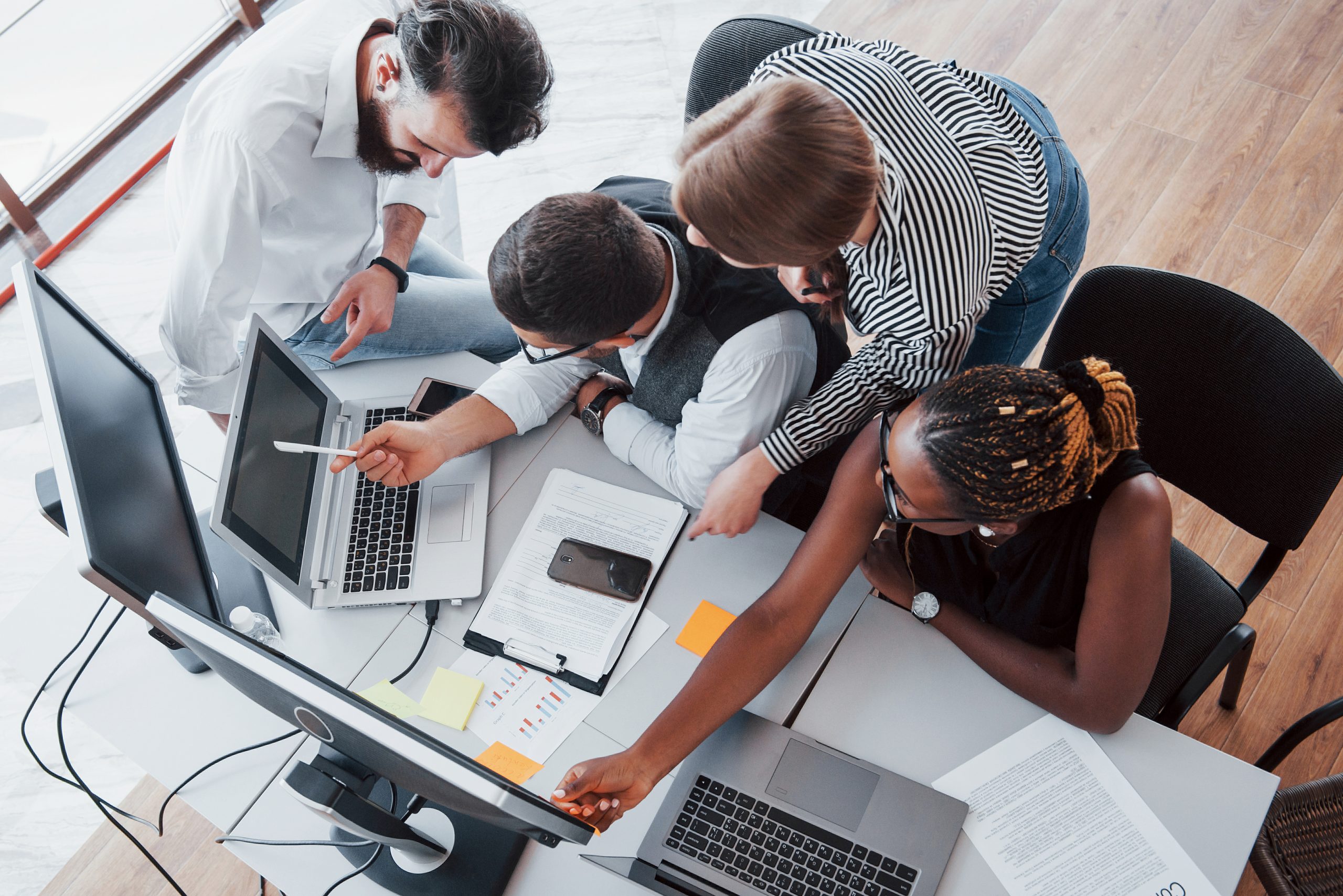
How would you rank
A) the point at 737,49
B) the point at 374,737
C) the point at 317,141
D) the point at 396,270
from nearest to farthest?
the point at 374,737 < the point at 317,141 < the point at 737,49 < the point at 396,270

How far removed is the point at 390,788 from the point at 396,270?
1092 mm

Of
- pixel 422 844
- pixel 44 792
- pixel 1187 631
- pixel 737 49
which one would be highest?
pixel 737 49

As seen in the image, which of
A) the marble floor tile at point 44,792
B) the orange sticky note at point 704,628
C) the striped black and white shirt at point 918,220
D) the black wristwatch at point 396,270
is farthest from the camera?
the marble floor tile at point 44,792

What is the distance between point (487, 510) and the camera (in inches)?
65.0

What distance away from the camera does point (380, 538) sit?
1609mm

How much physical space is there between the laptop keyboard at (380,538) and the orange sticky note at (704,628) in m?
0.49

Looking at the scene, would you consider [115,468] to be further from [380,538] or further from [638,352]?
[638,352]

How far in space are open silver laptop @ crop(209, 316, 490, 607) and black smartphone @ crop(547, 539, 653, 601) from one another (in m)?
0.15

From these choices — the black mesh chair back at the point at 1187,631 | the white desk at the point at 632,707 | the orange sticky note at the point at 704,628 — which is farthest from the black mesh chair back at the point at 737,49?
the black mesh chair back at the point at 1187,631

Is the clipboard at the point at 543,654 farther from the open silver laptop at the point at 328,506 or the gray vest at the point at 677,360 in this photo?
the gray vest at the point at 677,360

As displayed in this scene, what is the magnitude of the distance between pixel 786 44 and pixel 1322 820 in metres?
A: 1.64

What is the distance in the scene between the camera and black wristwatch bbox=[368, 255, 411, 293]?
6.41 ft

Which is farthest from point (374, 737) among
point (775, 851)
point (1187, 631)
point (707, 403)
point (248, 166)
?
point (1187, 631)

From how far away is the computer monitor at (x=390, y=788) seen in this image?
98 cm
